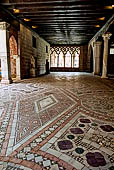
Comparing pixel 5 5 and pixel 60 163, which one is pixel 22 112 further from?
pixel 5 5

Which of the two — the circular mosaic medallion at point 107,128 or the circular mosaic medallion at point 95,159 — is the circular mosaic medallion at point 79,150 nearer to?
the circular mosaic medallion at point 95,159

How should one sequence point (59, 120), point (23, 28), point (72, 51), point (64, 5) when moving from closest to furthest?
point (59, 120), point (64, 5), point (23, 28), point (72, 51)

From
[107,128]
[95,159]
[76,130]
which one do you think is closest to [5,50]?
[76,130]

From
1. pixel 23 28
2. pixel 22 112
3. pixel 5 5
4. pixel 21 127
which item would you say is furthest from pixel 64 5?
pixel 21 127

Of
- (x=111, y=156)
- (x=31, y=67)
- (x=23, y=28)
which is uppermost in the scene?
(x=23, y=28)

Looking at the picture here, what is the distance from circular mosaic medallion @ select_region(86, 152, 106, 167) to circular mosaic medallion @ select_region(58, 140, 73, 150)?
218mm

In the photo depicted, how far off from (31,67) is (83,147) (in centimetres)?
922

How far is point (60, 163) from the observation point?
121 centimetres

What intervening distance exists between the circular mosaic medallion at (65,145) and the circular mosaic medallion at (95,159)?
0.22 meters

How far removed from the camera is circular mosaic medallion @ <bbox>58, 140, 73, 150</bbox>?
1.45 metres

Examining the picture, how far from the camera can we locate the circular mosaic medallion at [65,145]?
145 cm

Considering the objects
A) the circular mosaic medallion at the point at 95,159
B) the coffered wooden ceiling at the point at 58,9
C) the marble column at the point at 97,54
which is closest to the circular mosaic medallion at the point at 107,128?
the circular mosaic medallion at the point at 95,159

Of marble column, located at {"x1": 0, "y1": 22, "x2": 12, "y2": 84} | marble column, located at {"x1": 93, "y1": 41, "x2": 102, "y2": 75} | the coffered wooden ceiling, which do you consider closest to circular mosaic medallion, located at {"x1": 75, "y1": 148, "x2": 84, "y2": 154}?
the coffered wooden ceiling

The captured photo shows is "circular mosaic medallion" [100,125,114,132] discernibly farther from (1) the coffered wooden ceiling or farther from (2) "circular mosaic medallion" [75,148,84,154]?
(1) the coffered wooden ceiling
